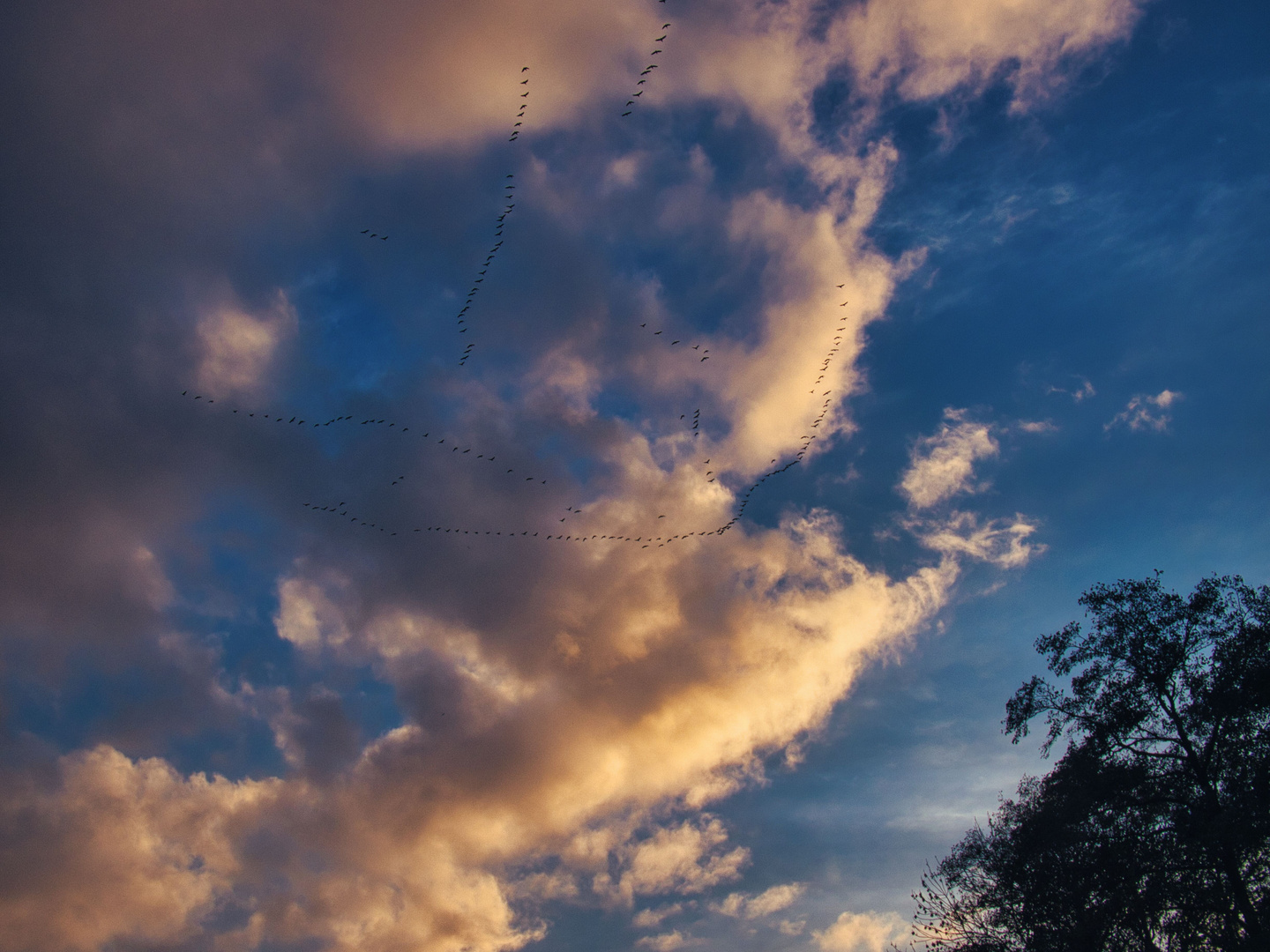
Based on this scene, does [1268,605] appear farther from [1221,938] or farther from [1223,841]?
[1221,938]

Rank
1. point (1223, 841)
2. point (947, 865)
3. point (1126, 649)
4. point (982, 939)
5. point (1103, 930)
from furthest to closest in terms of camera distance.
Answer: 1. point (947, 865)
2. point (982, 939)
3. point (1126, 649)
4. point (1103, 930)
5. point (1223, 841)

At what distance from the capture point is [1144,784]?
1199 inches

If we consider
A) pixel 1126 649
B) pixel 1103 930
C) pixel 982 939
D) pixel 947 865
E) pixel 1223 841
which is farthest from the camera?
pixel 947 865

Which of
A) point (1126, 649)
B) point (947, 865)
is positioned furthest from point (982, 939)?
point (1126, 649)

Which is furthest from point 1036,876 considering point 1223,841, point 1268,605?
point 1268,605

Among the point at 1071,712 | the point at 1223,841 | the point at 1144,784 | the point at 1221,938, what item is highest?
the point at 1071,712

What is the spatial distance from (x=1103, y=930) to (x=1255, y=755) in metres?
9.25

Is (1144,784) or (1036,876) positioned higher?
(1144,784)

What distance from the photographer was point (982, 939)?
35.4m

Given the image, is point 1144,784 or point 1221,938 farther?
point 1144,784

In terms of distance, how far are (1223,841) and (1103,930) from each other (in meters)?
6.63

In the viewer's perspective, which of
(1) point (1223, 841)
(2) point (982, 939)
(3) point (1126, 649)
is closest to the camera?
(1) point (1223, 841)

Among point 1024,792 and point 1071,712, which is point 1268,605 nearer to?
point 1071,712

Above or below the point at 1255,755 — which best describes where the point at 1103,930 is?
below
